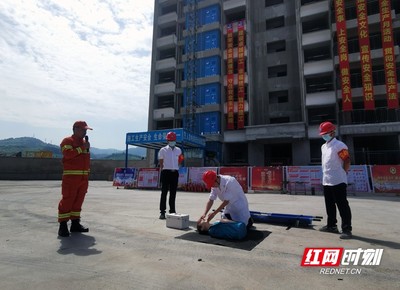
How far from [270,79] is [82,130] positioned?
27690 mm

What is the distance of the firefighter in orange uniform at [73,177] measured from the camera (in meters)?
4.15

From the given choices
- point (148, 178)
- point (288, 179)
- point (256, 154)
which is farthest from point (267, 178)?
point (256, 154)

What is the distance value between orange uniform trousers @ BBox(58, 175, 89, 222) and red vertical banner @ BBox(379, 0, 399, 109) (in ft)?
85.6

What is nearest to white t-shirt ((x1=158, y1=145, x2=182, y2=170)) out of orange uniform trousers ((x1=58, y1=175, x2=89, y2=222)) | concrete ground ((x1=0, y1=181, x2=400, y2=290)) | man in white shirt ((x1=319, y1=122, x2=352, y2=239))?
concrete ground ((x1=0, y1=181, x2=400, y2=290))

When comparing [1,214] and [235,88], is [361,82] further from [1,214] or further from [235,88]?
[1,214]

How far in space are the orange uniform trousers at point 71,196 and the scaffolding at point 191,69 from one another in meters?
25.8

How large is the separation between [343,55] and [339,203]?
79.9 ft

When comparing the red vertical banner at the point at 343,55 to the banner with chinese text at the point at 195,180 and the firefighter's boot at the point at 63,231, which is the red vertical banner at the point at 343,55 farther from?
the firefighter's boot at the point at 63,231

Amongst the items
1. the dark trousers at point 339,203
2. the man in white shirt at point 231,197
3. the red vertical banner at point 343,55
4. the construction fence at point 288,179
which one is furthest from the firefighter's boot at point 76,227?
the red vertical banner at point 343,55

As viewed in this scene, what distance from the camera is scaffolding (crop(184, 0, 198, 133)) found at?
30.6m

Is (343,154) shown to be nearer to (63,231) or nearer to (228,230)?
(228,230)

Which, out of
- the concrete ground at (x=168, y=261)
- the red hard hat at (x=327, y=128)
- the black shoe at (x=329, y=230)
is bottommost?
the concrete ground at (x=168, y=261)

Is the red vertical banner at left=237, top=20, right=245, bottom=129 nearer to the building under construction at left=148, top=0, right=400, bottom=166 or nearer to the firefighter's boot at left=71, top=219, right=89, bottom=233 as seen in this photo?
the building under construction at left=148, top=0, right=400, bottom=166

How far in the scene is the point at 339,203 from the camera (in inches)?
171
